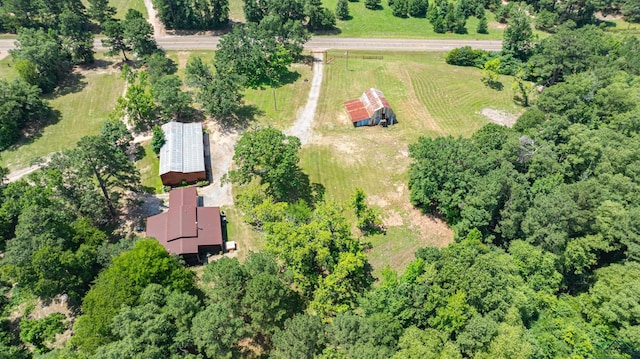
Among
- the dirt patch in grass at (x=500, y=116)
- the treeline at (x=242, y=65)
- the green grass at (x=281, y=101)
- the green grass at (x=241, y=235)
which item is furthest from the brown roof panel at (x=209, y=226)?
the dirt patch in grass at (x=500, y=116)

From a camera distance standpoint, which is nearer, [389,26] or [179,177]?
[179,177]

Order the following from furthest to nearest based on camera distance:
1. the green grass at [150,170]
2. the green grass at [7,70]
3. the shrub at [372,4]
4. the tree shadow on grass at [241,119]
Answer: the shrub at [372,4] < the green grass at [7,70] < the tree shadow on grass at [241,119] < the green grass at [150,170]

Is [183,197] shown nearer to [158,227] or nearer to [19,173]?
[158,227]

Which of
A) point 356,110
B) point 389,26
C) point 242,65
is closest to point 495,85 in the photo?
point 356,110

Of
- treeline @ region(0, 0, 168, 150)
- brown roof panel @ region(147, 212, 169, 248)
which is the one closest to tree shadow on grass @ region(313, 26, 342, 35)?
treeline @ region(0, 0, 168, 150)

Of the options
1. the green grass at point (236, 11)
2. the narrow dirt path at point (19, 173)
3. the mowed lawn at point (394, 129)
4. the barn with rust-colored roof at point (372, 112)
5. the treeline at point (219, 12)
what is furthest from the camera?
the green grass at point (236, 11)

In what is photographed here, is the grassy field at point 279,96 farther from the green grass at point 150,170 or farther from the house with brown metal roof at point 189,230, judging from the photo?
the house with brown metal roof at point 189,230
